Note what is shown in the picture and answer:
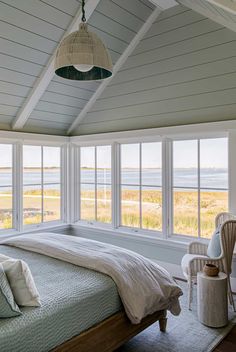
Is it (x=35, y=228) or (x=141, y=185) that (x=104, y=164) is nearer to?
(x=141, y=185)

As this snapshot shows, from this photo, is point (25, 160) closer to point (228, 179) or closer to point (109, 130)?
point (109, 130)

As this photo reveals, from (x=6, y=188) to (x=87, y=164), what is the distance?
4.51 ft

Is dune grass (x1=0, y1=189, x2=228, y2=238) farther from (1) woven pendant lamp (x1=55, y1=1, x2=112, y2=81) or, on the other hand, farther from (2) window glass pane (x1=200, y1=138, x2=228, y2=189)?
(1) woven pendant lamp (x1=55, y1=1, x2=112, y2=81)

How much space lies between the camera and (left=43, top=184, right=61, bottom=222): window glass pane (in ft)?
16.8

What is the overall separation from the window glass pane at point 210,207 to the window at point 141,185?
2.01ft

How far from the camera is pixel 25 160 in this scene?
4805 mm

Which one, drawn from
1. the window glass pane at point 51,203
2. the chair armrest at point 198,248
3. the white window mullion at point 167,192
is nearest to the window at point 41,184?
the window glass pane at point 51,203

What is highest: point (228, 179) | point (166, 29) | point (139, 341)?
point (166, 29)

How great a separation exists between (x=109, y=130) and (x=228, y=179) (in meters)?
2.00

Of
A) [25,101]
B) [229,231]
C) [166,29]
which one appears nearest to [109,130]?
[25,101]

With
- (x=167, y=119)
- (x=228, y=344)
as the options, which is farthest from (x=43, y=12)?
(x=228, y=344)

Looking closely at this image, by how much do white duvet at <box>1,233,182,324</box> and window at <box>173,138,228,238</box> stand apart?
1.54 metres

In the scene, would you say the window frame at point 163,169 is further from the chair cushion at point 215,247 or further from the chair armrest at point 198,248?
the chair cushion at point 215,247

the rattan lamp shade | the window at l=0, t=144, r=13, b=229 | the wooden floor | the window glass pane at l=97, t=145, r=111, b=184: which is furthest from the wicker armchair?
the window at l=0, t=144, r=13, b=229
